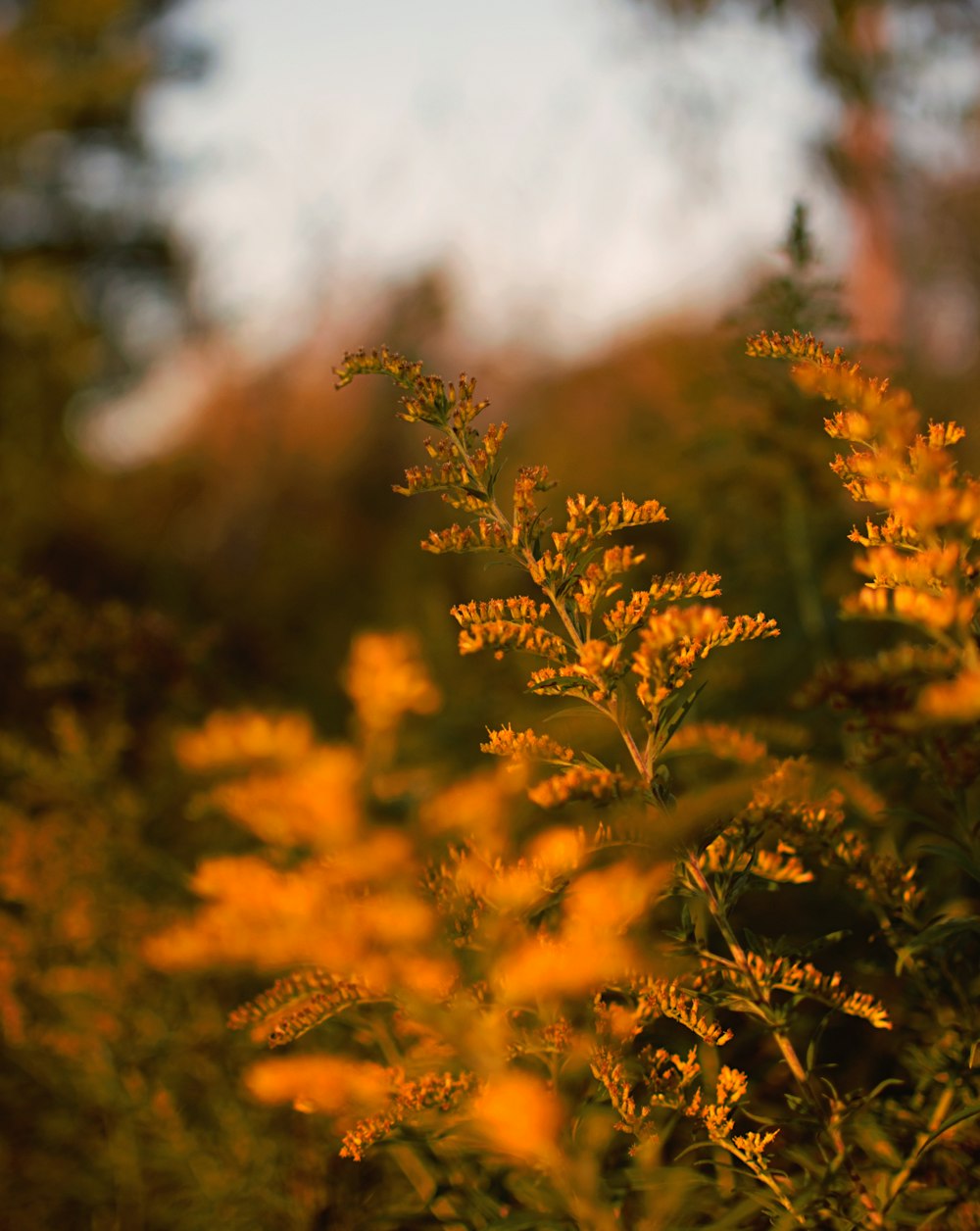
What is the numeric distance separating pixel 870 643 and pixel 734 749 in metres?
1.96

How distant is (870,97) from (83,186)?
38.3ft

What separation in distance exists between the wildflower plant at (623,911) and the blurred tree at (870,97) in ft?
6.09

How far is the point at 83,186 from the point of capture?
1310 cm

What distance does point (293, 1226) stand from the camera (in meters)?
1.72

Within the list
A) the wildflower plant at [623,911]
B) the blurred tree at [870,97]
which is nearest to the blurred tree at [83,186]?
the blurred tree at [870,97]

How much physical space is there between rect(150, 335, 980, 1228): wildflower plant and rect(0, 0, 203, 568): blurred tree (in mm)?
10261

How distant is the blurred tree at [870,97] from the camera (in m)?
4.00

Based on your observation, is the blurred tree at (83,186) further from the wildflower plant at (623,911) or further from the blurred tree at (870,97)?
the wildflower plant at (623,911)

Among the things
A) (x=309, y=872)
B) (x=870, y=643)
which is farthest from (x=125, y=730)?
(x=870, y=643)

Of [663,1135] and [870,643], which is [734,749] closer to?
[663,1135]

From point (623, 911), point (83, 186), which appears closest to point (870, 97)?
point (623, 911)

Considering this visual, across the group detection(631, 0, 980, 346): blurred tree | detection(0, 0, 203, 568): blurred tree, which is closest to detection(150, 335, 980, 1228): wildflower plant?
detection(631, 0, 980, 346): blurred tree

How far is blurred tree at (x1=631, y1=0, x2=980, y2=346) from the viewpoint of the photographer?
400 cm

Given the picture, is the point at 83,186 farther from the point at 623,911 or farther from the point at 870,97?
the point at 623,911
